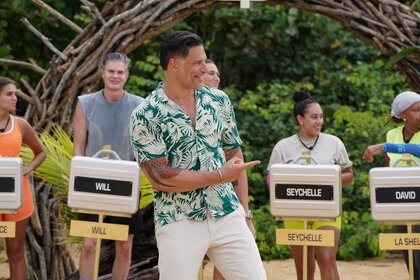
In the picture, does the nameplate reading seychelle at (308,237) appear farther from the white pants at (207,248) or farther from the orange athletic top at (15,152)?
the orange athletic top at (15,152)

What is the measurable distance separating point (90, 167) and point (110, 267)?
6.58 feet

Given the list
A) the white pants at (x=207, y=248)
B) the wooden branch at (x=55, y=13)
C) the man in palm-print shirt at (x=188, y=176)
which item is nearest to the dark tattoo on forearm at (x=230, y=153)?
the man in palm-print shirt at (x=188, y=176)

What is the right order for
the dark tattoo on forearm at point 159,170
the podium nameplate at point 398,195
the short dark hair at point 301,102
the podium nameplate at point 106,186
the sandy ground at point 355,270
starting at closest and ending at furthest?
the dark tattoo on forearm at point 159,170
the podium nameplate at point 106,186
the podium nameplate at point 398,195
the short dark hair at point 301,102
the sandy ground at point 355,270

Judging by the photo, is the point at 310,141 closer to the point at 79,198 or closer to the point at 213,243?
the point at 79,198

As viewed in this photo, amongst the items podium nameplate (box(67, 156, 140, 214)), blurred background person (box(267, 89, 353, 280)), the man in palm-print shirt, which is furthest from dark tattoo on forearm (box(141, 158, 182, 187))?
blurred background person (box(267, 89, 353, 280))

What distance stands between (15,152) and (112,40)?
4.37 feet

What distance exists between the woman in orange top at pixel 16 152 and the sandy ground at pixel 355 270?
2.00 metres

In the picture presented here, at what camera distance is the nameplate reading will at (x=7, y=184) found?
534 centimetres

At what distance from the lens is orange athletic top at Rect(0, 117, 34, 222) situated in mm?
6195

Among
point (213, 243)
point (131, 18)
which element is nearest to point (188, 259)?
point (213, 243)

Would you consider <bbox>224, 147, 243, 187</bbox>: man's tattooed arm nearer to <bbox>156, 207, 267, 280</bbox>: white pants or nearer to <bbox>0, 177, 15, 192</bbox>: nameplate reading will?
<bbox>156, 207, 267, 280</bbox>: white pants

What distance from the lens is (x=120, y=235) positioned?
4.99m

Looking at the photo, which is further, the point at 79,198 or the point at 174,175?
the point at 79,198

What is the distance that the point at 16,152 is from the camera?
6316mm
